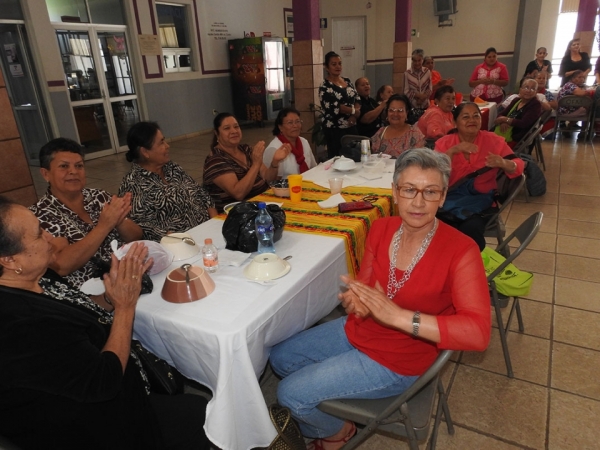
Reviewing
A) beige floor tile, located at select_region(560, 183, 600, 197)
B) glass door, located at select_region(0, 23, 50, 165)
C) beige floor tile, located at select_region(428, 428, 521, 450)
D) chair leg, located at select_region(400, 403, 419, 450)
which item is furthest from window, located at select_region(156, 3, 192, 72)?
chair leg, located at select_region(400, 403, 419, 450)

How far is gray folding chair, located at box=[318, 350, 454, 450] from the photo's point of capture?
1.19 m

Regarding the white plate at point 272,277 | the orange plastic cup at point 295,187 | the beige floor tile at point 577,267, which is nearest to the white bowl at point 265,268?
the white plate at point 272,277

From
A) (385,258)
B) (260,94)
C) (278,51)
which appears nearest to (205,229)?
(385,258)

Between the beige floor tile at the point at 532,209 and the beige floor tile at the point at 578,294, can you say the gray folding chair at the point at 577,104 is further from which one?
the beige floor tile at the point at 578,294

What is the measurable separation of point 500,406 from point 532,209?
2944 millimetres

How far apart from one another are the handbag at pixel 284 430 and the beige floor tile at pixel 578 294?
1976 mm

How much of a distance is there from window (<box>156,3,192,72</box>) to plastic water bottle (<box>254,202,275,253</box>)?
7.55 m

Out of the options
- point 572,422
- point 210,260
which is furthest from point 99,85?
point 572,422

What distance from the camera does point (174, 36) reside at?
8203mm

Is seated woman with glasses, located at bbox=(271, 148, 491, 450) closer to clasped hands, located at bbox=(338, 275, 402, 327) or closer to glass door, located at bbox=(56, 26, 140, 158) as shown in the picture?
clasped hands, located at bbox=(338, 275, 402, 327)

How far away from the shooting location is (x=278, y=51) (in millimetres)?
9789

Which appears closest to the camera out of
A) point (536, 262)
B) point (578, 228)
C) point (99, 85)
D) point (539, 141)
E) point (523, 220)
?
point (536, 262)

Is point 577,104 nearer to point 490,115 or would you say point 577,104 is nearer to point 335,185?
point 490,115

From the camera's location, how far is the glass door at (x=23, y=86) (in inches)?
238
